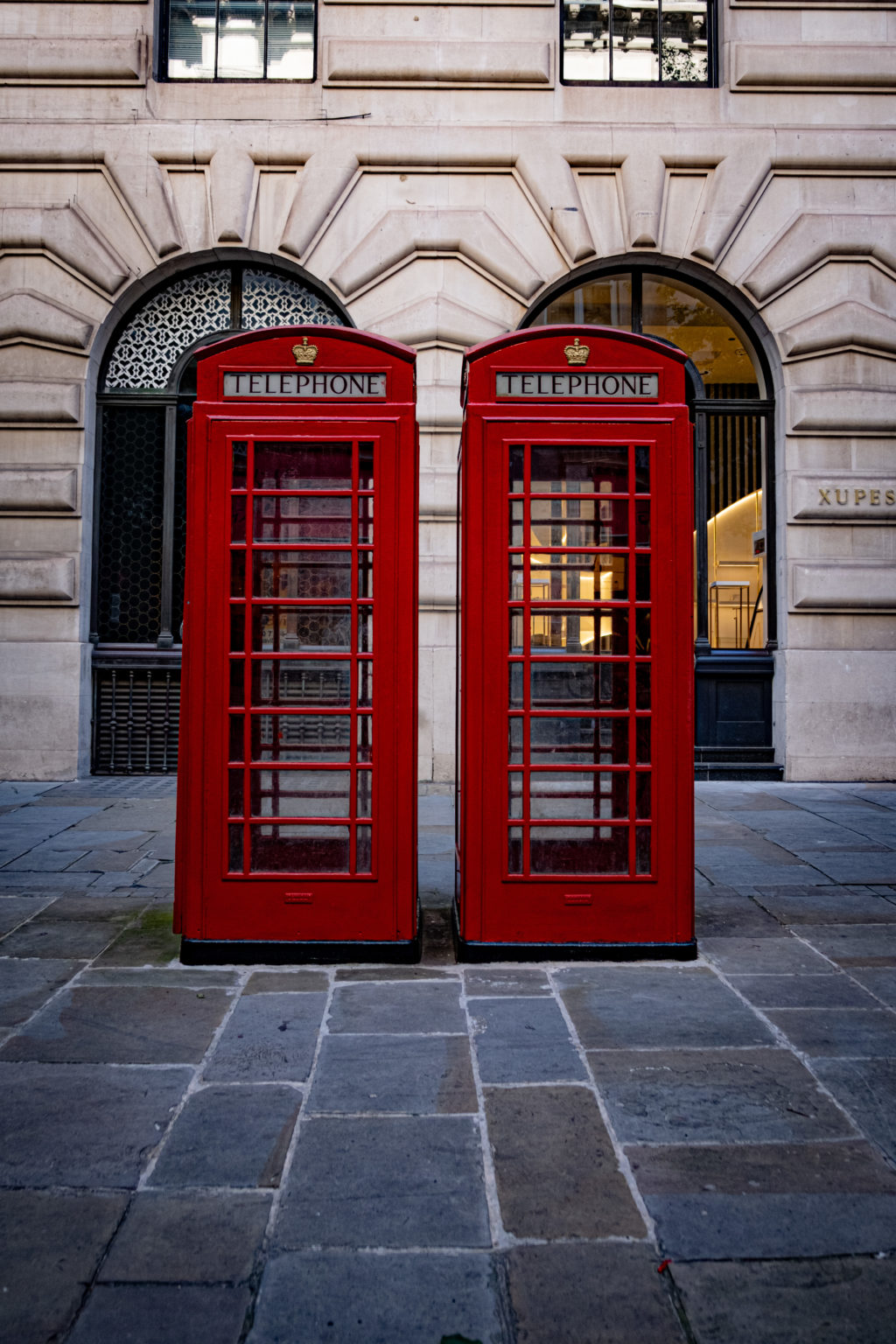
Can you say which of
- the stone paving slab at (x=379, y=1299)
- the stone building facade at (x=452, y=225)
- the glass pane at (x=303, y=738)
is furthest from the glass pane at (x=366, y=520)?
the stone building facade at (x=452, y=225)

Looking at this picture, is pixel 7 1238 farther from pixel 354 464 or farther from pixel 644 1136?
pixel 354 464

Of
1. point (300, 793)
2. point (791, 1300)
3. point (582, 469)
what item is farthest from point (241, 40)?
point (791, 1300)

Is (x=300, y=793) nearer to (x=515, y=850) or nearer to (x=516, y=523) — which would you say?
(x=515, y=850)

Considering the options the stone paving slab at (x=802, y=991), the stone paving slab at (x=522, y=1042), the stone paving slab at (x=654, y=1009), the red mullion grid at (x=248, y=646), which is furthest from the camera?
the red mullion grid at (x=248, y=646)

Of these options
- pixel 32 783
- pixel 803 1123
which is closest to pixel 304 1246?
pixel 803 1123

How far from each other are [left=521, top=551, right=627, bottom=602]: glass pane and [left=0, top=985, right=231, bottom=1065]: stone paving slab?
6.98 ft

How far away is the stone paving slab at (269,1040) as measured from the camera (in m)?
2.83

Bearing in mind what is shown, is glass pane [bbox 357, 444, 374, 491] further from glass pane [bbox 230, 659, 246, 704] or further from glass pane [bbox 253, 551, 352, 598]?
glass pane [bbox 230, 659, 246, 704]

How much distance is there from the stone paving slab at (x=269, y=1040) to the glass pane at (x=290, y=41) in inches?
363

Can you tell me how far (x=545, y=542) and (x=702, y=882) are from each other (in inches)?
94.4

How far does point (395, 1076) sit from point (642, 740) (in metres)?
1.83

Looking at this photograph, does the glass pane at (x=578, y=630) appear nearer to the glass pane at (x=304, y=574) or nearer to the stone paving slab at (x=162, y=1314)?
the glass pane at (x=304, y=574)

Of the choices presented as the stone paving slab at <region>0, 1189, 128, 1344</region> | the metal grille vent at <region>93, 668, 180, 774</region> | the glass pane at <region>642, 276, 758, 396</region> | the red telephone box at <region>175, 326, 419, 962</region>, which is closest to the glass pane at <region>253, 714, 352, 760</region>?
the red telephone box at <region>175, 326, 419, 962</region>

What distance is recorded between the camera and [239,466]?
3.89m
